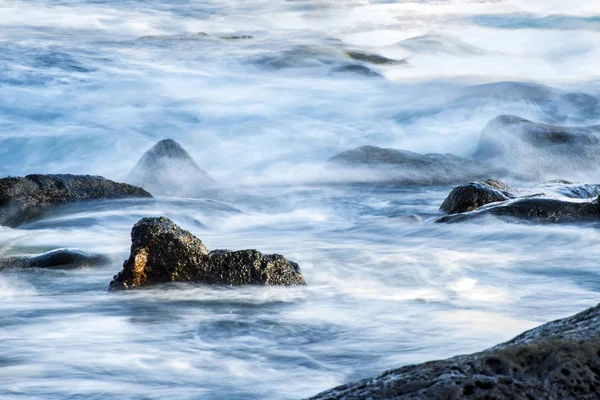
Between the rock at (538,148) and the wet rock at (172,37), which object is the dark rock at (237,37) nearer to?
the wet rock at (172,37)

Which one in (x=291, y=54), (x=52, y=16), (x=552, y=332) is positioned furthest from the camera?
(x=52, y=16)

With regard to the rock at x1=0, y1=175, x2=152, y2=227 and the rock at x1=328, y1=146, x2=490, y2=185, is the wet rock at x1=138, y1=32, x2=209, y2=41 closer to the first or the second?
the rock at x1=328, y1=146, x2=490, y2=185

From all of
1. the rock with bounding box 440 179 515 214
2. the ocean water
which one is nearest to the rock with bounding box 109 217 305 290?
the ocean water

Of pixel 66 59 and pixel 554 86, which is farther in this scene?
pixel 66 59

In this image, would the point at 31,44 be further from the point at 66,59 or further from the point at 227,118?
the point at 227,118

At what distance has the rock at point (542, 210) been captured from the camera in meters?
8.30

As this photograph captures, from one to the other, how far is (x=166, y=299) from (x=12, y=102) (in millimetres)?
14072

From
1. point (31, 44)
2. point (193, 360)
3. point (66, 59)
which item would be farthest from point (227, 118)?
point (193, 360)

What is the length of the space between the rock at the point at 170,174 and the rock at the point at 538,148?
15.6 feet

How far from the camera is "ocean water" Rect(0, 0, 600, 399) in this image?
4.82m

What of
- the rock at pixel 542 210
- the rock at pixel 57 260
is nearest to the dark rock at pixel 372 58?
the rock at pixel 542 210

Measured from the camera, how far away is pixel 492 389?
2.40m

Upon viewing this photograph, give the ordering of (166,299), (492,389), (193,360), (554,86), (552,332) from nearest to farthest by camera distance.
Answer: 1. (492,389)
2. (552,332)
3. (193,360)
4. (166,299)
5. (554,86)

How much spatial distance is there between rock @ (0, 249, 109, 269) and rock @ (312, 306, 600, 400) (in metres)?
4.65
